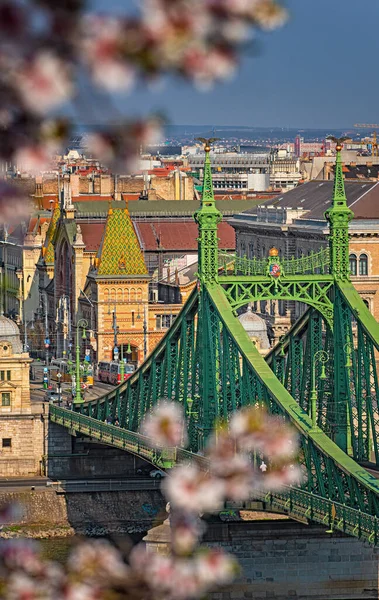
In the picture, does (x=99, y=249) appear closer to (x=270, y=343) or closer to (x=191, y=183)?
(x=270, y=343)

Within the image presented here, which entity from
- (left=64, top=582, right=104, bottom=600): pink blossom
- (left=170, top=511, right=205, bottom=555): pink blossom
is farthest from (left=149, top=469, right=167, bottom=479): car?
(left=64, top=582, right=104, bottom=600): pink blossom

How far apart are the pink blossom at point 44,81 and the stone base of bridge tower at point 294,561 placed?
45.4m

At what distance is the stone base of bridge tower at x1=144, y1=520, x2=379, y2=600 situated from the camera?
54.9 m

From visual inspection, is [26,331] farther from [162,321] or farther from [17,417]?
[17,417]

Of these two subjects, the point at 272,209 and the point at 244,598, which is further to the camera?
Result: the point at 272,209

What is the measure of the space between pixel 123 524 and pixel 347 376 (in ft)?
75.6

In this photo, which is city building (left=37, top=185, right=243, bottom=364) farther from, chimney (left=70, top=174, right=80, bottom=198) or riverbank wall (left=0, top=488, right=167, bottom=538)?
riverbank wall (left=0, top=488, right=167, bottom=538)

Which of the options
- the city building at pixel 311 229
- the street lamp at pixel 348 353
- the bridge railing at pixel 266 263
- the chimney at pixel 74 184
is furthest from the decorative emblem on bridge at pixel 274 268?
the chimney at pixel 74 184

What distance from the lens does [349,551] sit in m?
54.9

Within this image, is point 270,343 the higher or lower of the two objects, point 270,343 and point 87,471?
the higher

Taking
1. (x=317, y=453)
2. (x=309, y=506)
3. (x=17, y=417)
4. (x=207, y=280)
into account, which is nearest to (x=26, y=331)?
(x=17, y=417)

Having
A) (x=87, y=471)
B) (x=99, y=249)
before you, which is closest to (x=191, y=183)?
(x=99, y=249)

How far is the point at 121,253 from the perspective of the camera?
11431cm

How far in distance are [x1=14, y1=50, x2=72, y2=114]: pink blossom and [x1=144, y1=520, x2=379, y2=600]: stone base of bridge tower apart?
45.4 metres
